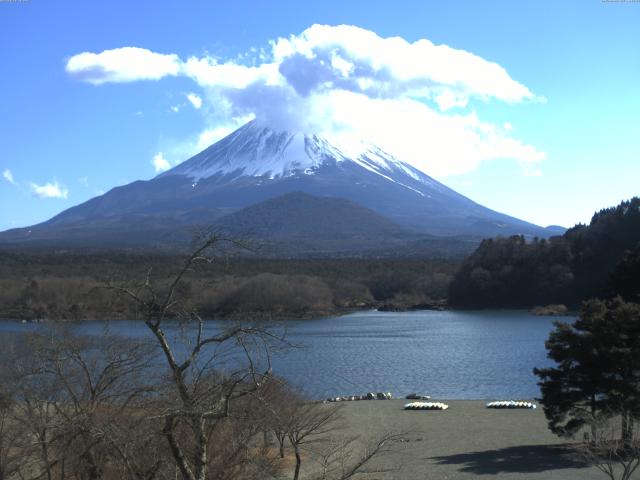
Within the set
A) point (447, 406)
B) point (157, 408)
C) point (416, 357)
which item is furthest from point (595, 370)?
point (416, 357)

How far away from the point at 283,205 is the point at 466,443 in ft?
371

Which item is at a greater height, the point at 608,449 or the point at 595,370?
the point at 595,370

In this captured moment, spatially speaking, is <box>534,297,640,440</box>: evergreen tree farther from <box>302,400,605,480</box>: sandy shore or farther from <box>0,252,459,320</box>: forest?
<box>0,252,459,320</box>: forest

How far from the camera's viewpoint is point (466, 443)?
16016 millimetres

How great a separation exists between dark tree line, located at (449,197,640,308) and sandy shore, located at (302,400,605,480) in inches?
1347

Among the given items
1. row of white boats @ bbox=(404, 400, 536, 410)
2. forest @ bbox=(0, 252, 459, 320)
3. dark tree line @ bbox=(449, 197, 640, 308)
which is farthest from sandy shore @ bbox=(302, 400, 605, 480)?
→ dark tree line @ bbox=(449, 197, 640, 308)

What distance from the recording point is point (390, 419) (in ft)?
61.9

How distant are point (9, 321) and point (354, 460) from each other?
34.9 m

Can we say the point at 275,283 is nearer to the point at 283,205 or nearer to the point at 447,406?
the point at 447,406

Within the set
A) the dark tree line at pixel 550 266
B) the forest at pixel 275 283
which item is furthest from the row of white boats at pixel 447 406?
the dark tree line at pixel 550 266

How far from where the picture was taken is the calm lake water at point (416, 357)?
24641mm

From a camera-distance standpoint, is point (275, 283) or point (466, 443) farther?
point (275, 283)

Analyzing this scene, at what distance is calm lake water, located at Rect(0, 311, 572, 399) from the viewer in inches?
970

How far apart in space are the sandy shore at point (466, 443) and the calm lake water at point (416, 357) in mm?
2531
